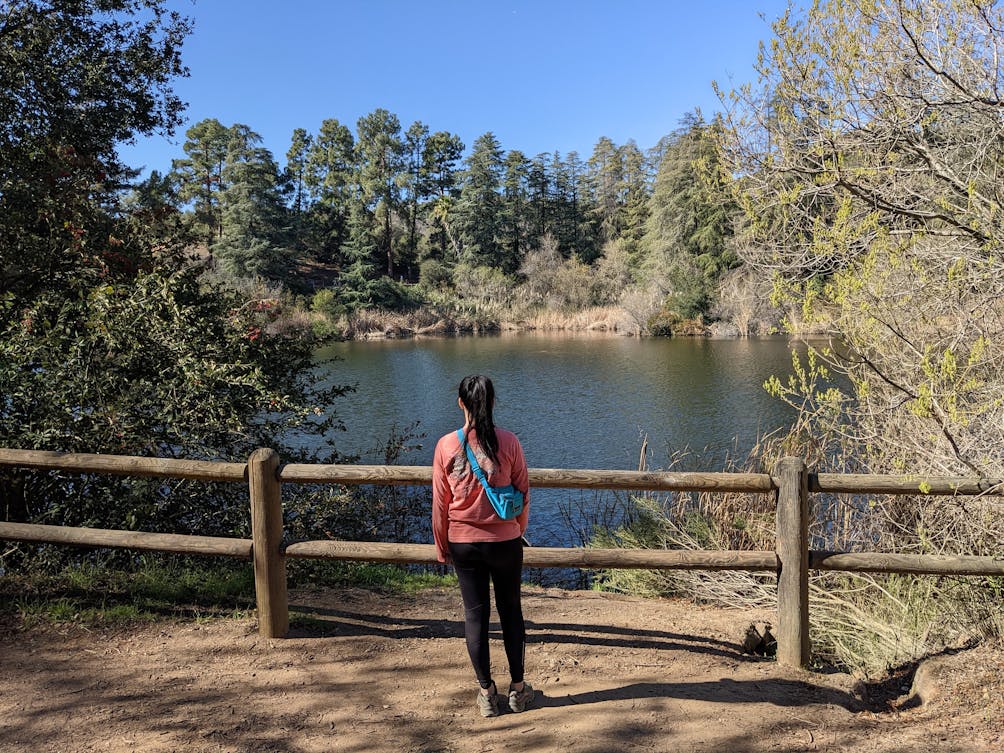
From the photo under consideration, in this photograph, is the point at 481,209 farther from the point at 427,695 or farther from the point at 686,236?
the point at 427,695

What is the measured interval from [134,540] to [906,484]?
4.71 m

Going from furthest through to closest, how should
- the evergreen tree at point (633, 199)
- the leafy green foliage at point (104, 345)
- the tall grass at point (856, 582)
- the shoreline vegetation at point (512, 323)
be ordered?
the evergreen tree at point (633, 199)
the shoreline vegetation at point (512, 323)
the leafy green foliage at point (104, 345)
the tall grass at point (856, 582)

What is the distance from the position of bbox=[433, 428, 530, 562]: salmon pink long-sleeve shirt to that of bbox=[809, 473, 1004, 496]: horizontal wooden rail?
6.63 feet

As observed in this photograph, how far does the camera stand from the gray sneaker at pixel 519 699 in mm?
3939

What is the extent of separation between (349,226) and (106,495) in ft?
187

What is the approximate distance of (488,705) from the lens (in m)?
3.89

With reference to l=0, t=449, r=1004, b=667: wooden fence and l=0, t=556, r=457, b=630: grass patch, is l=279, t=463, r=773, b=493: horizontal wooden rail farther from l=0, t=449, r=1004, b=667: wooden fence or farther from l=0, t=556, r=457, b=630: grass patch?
l=0, t=556, r=457, b=630: grass patch

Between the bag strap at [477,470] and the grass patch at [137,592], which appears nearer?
the bag strap at [477,470]

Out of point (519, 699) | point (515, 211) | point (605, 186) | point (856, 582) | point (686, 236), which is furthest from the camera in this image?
point (605, 186)

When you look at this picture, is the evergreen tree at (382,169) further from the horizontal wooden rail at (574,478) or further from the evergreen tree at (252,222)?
the horizontal wooden rail at (574,478)

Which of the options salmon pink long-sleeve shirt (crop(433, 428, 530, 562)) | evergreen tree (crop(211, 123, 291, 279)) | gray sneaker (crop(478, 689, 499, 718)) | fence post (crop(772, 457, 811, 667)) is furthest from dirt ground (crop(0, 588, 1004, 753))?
evergreen tree (crop(211, 123, 291, 279))

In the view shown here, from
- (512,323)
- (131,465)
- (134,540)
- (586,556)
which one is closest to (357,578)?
(134,540)

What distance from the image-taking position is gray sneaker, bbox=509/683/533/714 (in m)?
3.94

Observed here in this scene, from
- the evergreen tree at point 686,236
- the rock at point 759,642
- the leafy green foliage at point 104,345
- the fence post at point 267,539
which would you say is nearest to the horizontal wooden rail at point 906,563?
the rock at point 759,642
